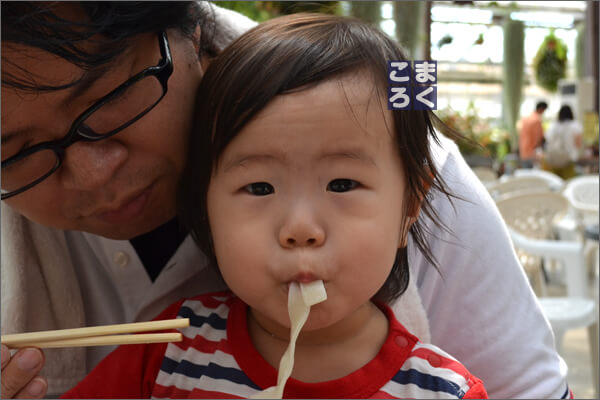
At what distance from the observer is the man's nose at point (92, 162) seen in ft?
2.42

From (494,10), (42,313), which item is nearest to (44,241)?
(42,313)

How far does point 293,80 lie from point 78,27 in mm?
247

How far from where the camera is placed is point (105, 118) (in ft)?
2.43

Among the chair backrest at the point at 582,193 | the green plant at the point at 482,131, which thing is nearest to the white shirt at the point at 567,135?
the green plant at the point at 482,131

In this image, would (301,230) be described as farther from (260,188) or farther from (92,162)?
(92,162)

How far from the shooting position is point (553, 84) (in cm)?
940

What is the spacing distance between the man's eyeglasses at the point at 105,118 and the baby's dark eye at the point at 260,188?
8.3 inches

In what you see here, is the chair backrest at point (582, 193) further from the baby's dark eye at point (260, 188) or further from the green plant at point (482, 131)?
the baby's dark eye at point (260, 188)

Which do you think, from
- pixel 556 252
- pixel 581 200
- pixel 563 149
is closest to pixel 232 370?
pixel 556 252

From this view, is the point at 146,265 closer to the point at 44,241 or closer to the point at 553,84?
the point at 44,241

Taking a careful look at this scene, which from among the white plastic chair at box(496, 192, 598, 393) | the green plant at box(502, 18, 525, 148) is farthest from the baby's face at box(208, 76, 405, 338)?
the white plastic chair at box(496, 192, 598, 393)

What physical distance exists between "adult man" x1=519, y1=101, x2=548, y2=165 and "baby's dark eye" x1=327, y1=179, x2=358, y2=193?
6400mm

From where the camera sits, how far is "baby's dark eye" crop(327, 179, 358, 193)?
0.61m

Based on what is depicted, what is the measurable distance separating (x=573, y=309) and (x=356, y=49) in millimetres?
1684
